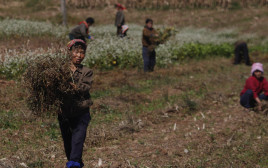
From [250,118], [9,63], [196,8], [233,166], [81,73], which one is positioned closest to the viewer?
[81,73]

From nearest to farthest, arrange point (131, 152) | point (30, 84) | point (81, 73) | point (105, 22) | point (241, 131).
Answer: point (30, 84)
point (81, 73)
point (131, 152)
point (241, 131)
point (105, 22)

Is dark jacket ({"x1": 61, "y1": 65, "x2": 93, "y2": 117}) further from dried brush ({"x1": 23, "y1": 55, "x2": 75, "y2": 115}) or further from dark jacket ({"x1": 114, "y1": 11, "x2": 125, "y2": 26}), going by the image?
dark jacket ({"x1": 114, "y1": 11, "x2": 125, "y2": 26})

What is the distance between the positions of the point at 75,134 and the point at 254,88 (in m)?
5.03

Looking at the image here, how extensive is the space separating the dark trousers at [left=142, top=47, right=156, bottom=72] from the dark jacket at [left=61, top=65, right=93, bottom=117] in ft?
24.5

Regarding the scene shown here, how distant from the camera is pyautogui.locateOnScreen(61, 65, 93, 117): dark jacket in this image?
3.73 meters

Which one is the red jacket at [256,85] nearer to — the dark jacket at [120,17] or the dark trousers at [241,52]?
the dark trousers at [241,52]

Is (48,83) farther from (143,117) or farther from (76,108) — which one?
(143,117)

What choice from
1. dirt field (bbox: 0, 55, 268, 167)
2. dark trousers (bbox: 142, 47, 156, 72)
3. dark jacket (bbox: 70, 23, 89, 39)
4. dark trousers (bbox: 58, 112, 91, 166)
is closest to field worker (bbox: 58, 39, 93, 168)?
dark trousers (bbox: 58, 112, 91, 166)

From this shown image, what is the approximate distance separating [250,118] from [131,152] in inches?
127

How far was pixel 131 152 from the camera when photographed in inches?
203

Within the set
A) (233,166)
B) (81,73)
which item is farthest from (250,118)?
(81,73)

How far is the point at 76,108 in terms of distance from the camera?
3.79 meters

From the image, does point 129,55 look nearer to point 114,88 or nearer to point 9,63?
point 114,88

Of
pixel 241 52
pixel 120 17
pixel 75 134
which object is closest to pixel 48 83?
pixel 75 134
